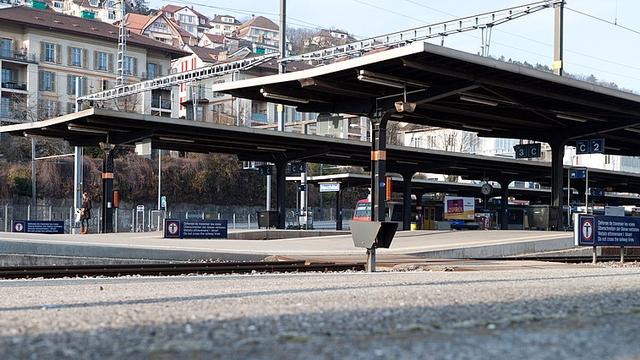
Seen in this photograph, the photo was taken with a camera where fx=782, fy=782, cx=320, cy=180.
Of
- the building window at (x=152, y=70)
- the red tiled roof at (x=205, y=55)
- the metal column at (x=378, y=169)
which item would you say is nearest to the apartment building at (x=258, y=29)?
the red tiled roof at (x=205, y=55)

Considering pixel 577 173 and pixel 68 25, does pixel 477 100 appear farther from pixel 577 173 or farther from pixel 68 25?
pixel 68 25

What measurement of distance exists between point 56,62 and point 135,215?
91.7 ft

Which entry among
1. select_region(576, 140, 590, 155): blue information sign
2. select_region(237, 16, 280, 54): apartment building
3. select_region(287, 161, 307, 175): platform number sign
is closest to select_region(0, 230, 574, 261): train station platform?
select_region(576, 140, 590, 155): blue information sign

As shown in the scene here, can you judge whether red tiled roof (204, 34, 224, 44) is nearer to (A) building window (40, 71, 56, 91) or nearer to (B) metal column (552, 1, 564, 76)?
(A) building window (40, 71, 56, 91)

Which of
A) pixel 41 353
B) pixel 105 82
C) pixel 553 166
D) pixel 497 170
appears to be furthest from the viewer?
pixel 105 82

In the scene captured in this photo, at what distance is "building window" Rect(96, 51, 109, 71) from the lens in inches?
3287

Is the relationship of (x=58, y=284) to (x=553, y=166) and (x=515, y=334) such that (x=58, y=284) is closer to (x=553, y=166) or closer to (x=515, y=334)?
(x=515, y=334)

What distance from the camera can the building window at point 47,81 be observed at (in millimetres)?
77312

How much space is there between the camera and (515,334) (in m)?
6.14

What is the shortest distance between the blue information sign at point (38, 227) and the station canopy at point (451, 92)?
18626 mm

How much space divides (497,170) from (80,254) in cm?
3982

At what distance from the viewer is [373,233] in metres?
18.8

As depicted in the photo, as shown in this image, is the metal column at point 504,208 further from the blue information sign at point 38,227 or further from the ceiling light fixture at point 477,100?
the blue information sign at point 38,227

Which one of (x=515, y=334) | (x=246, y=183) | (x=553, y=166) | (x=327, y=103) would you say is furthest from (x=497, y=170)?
(x=515, y=334)
